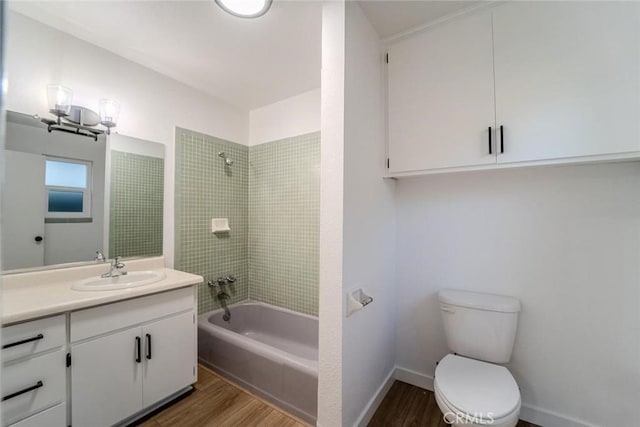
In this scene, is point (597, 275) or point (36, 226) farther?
point (36, 226)

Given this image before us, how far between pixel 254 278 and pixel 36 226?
1743 mm

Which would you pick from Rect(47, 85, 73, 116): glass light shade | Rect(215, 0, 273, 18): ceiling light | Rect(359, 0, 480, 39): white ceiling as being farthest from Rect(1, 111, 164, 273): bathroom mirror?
Rect(359, 0, 480, 39): white ceiling

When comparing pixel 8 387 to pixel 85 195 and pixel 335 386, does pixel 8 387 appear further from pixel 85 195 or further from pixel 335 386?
pixel 335 386

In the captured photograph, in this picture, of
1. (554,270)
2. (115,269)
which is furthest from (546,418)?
(115,269)

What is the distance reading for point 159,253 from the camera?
87.4 inches

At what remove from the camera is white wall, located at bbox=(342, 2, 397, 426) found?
56.2 inches

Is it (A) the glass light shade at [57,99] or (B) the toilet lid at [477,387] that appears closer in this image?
(B) the toilet lid at [477,387]

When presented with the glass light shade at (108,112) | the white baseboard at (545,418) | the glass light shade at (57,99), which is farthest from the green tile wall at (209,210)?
the white baseboard at (545,418)

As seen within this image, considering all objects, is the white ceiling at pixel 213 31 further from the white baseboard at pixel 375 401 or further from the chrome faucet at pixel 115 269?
the white baseboard at pixel 375 401

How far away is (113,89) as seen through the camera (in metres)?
1.96

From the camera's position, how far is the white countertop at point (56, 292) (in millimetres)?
1271

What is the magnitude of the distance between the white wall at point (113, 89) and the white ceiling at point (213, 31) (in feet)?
0.26

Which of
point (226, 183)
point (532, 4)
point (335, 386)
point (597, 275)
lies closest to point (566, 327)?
point (597, 275)

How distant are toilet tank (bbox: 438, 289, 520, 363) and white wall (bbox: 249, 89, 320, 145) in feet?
5.98
